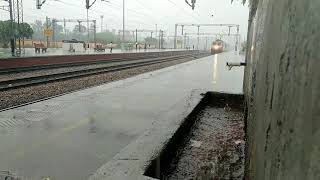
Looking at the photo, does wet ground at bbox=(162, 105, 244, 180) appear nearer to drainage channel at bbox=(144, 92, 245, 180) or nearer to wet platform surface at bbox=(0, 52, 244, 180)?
drainage channel at bbox=(144, 92, 245, 180)

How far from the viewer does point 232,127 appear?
766 cm

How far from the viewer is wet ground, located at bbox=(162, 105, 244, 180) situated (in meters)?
4.80

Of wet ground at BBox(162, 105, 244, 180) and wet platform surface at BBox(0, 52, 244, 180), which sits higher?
wet platform surface at BBox(0, 52, 244, 180)

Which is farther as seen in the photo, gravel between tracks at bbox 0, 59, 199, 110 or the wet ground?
gravel between tracks at bbox 0, 59, 199, 110

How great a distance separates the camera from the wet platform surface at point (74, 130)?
4.90 metres

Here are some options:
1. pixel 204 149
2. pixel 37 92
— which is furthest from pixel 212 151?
pixel 37 92

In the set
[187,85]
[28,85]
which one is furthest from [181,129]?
[28,85]

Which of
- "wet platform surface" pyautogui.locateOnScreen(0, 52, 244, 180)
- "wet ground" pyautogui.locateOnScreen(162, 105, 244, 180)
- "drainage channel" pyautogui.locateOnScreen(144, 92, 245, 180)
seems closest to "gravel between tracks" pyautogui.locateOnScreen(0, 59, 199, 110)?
"wet platform surface" pyautogui.locateOnScreen(0, 52, 244, 180)

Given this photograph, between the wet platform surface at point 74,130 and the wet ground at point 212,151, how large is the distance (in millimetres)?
769

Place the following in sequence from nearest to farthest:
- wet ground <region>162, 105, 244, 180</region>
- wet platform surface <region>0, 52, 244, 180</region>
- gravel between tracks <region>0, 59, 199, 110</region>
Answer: wet ground <region>162, 105, 244, 180</region> < wet platform surface <region>0, 52, 244, 180</region> < gravel between tracks <region>0, 59, 199, 110</region>

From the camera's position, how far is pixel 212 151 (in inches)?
233

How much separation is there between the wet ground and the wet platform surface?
30.3 inches

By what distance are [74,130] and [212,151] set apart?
289cm

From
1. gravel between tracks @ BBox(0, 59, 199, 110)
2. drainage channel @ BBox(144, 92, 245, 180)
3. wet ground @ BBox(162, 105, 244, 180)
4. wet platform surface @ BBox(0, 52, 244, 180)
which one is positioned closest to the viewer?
drainage channel @ BBox(144, 92, 245, 180)
